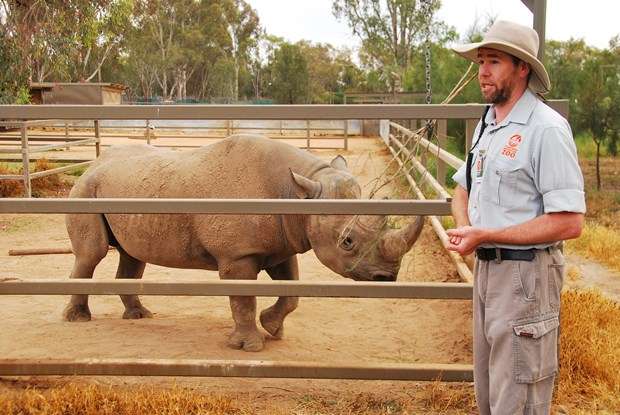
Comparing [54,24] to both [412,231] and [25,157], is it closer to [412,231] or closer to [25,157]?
[25,157]

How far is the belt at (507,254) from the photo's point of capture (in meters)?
2.54

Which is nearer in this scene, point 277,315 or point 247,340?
point 247,340

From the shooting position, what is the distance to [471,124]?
4543 mm

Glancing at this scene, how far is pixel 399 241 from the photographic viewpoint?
441cm

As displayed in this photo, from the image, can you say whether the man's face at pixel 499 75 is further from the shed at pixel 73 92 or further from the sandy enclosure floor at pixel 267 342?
the shed at pixel 73 92

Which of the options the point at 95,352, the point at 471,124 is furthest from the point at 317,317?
the point at 471,124

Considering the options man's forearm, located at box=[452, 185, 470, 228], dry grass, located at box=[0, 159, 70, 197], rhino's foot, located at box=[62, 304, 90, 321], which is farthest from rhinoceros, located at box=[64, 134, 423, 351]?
dry grass, located at box=[0, 159, 70, 197]

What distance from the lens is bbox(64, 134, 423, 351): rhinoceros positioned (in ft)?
15.5

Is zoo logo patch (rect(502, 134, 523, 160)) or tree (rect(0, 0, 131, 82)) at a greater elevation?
tree (rect(0, 0, 131, 82))

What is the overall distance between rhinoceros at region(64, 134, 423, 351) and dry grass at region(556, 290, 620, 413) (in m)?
1.15

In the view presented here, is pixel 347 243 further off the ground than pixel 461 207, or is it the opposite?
pixel 461 207

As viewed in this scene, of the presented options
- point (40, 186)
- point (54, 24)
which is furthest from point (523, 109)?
point (54, 24)

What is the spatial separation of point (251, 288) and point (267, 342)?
5.25 ft

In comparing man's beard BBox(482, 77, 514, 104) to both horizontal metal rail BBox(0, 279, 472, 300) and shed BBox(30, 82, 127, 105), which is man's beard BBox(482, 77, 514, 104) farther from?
shed BBox(30, 82, 127, 105)
